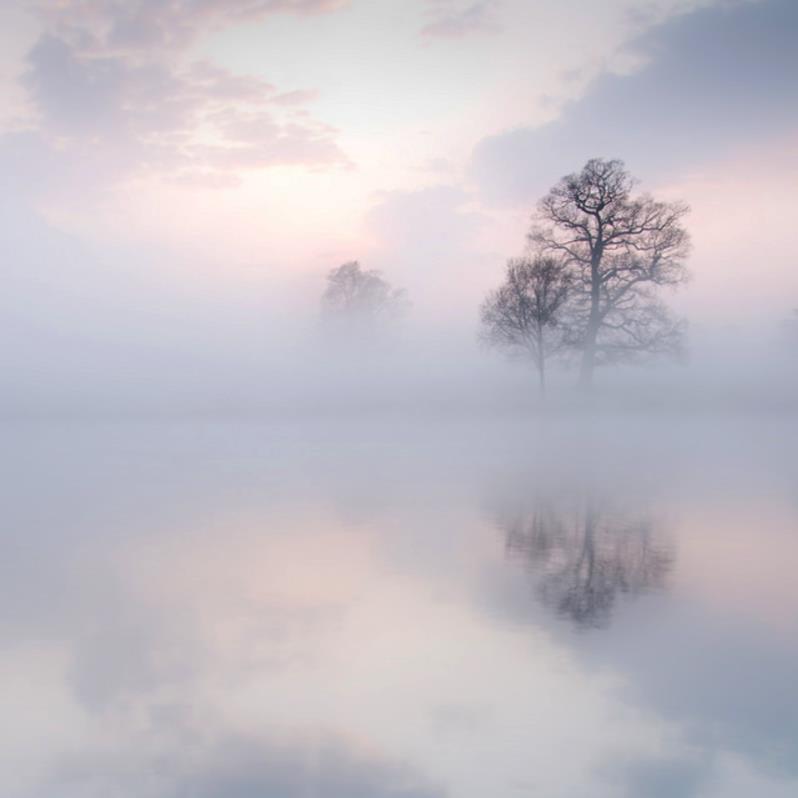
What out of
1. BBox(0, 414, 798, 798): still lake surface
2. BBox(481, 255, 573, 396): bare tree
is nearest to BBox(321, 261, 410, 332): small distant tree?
BBox(481, 255, 573, 396): bare tree

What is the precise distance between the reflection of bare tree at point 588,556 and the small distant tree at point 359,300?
2753 inches

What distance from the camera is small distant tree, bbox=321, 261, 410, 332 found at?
272ft

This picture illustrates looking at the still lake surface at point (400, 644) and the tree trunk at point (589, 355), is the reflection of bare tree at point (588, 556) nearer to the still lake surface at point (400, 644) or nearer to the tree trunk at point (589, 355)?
the still lake surface at point (400, 644)

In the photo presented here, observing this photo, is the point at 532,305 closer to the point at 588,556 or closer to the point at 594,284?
the point at 594,284

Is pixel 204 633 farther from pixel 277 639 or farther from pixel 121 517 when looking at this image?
pixel 121 517

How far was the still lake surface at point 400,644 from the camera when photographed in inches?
211

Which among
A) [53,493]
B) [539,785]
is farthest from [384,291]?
[539,785]

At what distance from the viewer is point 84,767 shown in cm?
540

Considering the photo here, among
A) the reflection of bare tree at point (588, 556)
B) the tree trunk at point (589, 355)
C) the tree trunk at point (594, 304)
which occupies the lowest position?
the reflection of bare tree at point (588, 556)

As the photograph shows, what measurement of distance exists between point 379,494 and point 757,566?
816 centimetres

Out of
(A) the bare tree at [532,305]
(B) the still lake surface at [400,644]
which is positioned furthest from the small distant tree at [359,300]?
(B) the still lake surface at [400,644]

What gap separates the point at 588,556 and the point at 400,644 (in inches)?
163

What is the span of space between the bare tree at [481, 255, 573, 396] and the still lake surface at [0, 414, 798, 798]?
33016 mm

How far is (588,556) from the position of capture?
1078 centimetres
